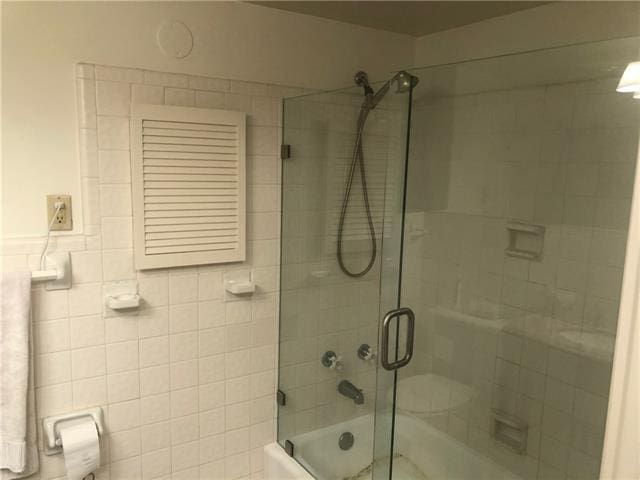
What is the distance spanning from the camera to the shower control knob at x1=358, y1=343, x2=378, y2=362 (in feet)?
7.25

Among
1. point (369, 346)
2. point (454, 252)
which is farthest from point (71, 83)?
point (454, 252)

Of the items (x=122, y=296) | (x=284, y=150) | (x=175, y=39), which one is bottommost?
(x=122, y=296)

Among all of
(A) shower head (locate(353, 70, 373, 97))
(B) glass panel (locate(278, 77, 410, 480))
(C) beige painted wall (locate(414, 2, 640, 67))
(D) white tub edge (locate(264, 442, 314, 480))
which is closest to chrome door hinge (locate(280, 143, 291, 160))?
(B) glass panel (locate(278, 77, 410, 480))

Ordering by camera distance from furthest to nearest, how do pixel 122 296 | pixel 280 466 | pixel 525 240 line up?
1. pixel 280 466
2. pixel 525 240
3. pixel 122 296

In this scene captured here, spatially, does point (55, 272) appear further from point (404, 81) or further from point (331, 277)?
point (404, 81)

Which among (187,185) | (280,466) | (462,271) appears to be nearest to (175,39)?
(187,185)

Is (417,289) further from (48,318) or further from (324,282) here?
(48,318)

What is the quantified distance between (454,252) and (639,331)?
1.82 m

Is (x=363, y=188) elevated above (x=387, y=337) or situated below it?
above

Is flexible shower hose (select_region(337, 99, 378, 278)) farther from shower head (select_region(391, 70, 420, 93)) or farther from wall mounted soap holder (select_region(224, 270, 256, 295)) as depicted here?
wall mounted soap holder (select_region(224, 270, 256, 295))

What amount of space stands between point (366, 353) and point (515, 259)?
31.9 inches

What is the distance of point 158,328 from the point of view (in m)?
1.95

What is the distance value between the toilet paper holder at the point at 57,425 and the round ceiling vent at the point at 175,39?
1427 millimetres

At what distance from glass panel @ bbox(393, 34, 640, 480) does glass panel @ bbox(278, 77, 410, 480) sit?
0.20 meters
